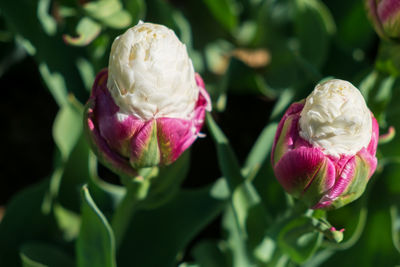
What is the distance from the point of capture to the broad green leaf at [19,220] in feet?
3.94

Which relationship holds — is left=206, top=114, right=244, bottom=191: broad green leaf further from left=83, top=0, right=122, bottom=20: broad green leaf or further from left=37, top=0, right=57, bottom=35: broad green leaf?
left=37, top=0, right=57, bottom=35: broad green leaf

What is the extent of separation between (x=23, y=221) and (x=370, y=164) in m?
0.75

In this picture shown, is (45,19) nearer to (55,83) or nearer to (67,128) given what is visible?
(55,83)

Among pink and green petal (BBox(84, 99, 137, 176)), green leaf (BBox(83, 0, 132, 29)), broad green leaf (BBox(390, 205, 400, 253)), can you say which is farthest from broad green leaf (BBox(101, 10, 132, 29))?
broad green leaf (BBox(390, 205, 400, 253))

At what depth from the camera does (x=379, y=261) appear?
3.79 ft

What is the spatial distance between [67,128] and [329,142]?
0.59 m

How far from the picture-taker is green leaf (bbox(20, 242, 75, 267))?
1122 millimetres

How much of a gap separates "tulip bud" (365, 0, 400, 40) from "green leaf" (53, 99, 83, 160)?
589 mm

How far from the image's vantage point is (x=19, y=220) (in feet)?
3.97

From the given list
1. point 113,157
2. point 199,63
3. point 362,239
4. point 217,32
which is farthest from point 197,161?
point 113,157

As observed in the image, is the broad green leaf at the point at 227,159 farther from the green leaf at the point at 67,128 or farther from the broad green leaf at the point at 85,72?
the broad green leaf at the point at 85,72

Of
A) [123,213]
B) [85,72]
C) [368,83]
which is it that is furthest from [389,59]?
[85,72]

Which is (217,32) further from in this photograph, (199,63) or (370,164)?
(370,164)

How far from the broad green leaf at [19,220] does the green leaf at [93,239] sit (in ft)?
0.74
